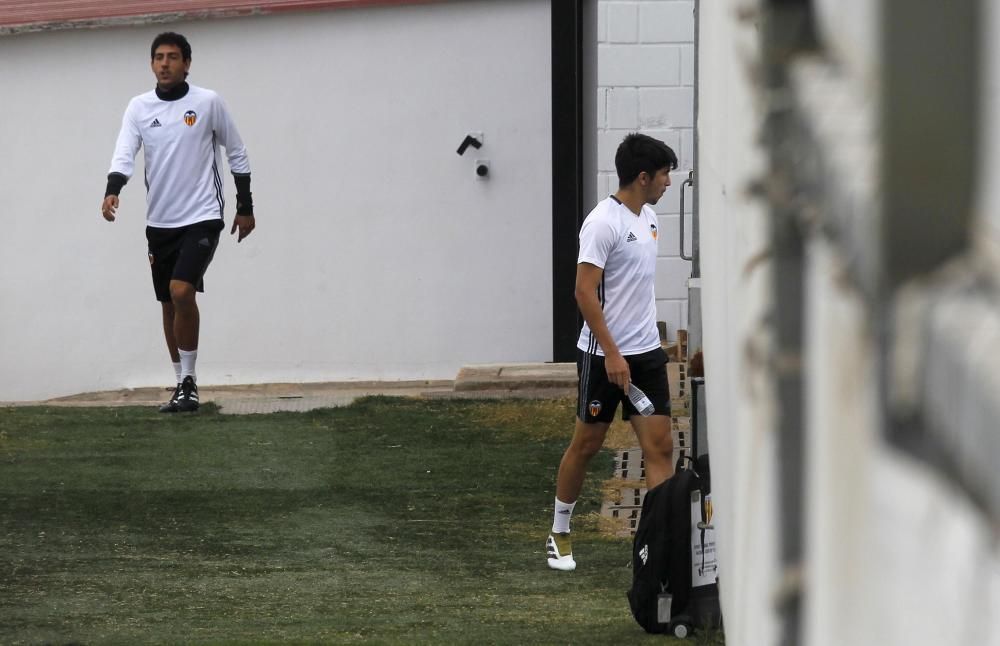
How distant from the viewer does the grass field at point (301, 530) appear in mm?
5180

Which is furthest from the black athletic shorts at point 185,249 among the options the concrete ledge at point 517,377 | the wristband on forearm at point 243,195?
the concrete ledge at point 517,377

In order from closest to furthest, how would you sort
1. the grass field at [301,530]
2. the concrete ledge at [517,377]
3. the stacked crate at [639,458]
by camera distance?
the grass field at [301,530] → the stacked crate at [639,458] → the concrete ledge at [517,377]

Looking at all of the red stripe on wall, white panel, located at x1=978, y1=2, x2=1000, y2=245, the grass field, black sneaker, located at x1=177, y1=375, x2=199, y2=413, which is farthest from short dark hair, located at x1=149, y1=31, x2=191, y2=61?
white panel, located at x1=978, y1=2, x2=1000, y2=245

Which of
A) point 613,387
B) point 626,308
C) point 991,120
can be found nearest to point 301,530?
point 613,387

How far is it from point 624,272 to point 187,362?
3.31m

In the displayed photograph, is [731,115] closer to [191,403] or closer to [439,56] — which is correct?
[191,403]

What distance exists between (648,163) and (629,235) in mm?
275

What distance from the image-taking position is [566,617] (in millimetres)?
5242

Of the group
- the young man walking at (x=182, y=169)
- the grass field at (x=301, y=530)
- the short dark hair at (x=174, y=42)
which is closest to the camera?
the grass field at (x=301, y=530)

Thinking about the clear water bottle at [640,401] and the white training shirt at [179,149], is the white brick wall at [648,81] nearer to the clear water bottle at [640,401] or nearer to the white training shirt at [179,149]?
the white training shirt at [179,149]

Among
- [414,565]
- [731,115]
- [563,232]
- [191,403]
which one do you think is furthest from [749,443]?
[563,232]

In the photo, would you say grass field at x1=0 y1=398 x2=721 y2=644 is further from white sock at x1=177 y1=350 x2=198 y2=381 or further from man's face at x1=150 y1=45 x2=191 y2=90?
man's face at x1=150 y1=45 x2=191 y2=90

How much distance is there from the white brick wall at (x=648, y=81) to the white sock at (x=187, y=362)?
2859 millimetres

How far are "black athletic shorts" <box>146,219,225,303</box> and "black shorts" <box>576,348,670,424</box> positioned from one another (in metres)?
2.90
